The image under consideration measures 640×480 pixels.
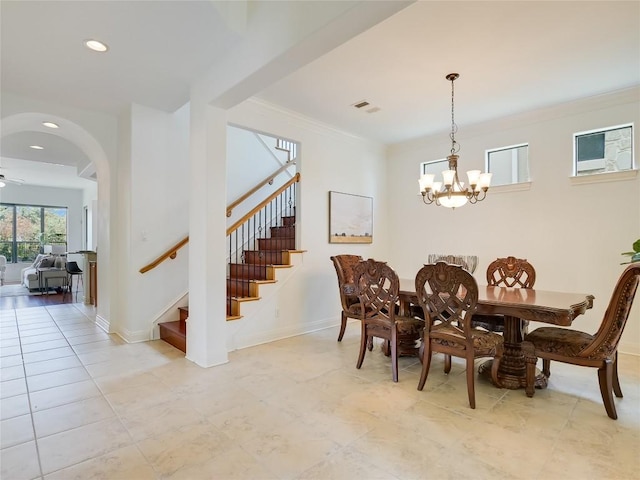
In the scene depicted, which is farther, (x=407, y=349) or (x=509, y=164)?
(x=509, y=164)

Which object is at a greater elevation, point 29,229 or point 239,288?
point 29,229

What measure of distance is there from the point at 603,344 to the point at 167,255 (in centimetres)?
432

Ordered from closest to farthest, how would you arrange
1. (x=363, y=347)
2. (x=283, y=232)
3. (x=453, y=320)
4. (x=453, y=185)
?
1. (x=453, y=320)
2. (x=363, y=347)
3. (x=453, y=185)
4. (x=283, y=232)

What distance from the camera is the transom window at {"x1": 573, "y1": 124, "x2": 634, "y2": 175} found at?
12.8 ft

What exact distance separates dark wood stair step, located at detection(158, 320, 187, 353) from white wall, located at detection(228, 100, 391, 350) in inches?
19.9

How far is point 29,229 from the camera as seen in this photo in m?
10.3

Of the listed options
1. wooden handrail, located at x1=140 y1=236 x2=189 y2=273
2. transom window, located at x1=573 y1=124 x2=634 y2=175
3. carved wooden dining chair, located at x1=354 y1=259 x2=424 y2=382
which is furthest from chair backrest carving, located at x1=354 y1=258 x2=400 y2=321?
transom window, located at x1=573 y1=124 x2=634 y2=175

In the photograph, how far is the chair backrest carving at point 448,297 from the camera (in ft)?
8.29

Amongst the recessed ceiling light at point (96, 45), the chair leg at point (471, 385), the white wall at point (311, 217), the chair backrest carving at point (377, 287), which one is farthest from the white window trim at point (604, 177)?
the recessed ceiling light at point (96, 45)

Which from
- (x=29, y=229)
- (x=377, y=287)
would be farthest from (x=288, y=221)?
(x=29, y=229)

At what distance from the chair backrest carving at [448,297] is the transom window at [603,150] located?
2.91 meters

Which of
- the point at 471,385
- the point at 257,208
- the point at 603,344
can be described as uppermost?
the point at 257,208

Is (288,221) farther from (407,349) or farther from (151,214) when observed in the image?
(407,349)

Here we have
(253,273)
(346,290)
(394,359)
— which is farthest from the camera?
(253,273)
